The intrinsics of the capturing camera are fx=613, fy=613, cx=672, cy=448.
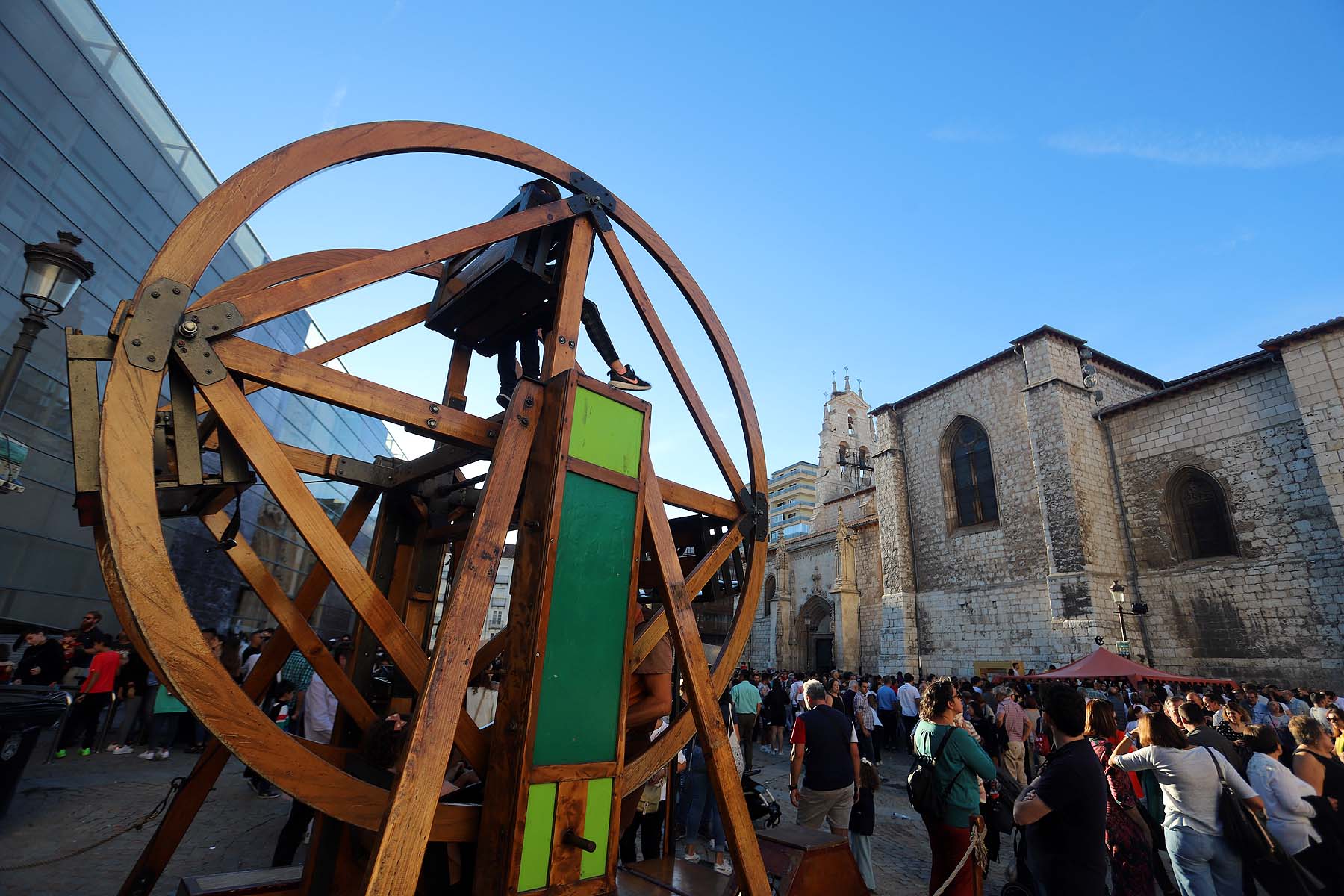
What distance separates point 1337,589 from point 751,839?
667 inches

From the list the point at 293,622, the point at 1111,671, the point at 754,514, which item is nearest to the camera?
the point at 293,622

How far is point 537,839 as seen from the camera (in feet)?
7.45

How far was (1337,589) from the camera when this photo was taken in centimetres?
1280

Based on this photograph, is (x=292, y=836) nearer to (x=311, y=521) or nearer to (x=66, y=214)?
Answer: (x=311, y=521)

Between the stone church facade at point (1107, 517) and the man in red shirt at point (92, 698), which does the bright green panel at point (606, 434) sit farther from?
the stone church facade at point (1107, 517)

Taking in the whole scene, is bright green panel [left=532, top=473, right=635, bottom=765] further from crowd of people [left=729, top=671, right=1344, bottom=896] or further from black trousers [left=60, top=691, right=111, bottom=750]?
black trousers [left=60, top=691, right=111, bottom=750]

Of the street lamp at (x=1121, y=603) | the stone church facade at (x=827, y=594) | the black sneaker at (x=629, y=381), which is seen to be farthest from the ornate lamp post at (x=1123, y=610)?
the black sneaker at (x=629, y=381)

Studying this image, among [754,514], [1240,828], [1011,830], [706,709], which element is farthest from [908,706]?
[706,709]

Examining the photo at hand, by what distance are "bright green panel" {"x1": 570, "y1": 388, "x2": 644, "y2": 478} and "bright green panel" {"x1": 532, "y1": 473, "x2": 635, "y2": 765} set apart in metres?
0.12

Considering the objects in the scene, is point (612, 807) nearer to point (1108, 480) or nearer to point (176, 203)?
point (176, 203)

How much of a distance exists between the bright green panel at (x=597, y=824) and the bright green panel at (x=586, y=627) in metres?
0.11

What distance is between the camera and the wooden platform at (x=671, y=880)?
121 inches

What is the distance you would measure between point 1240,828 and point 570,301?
510 cm

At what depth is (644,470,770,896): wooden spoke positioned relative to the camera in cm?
265
